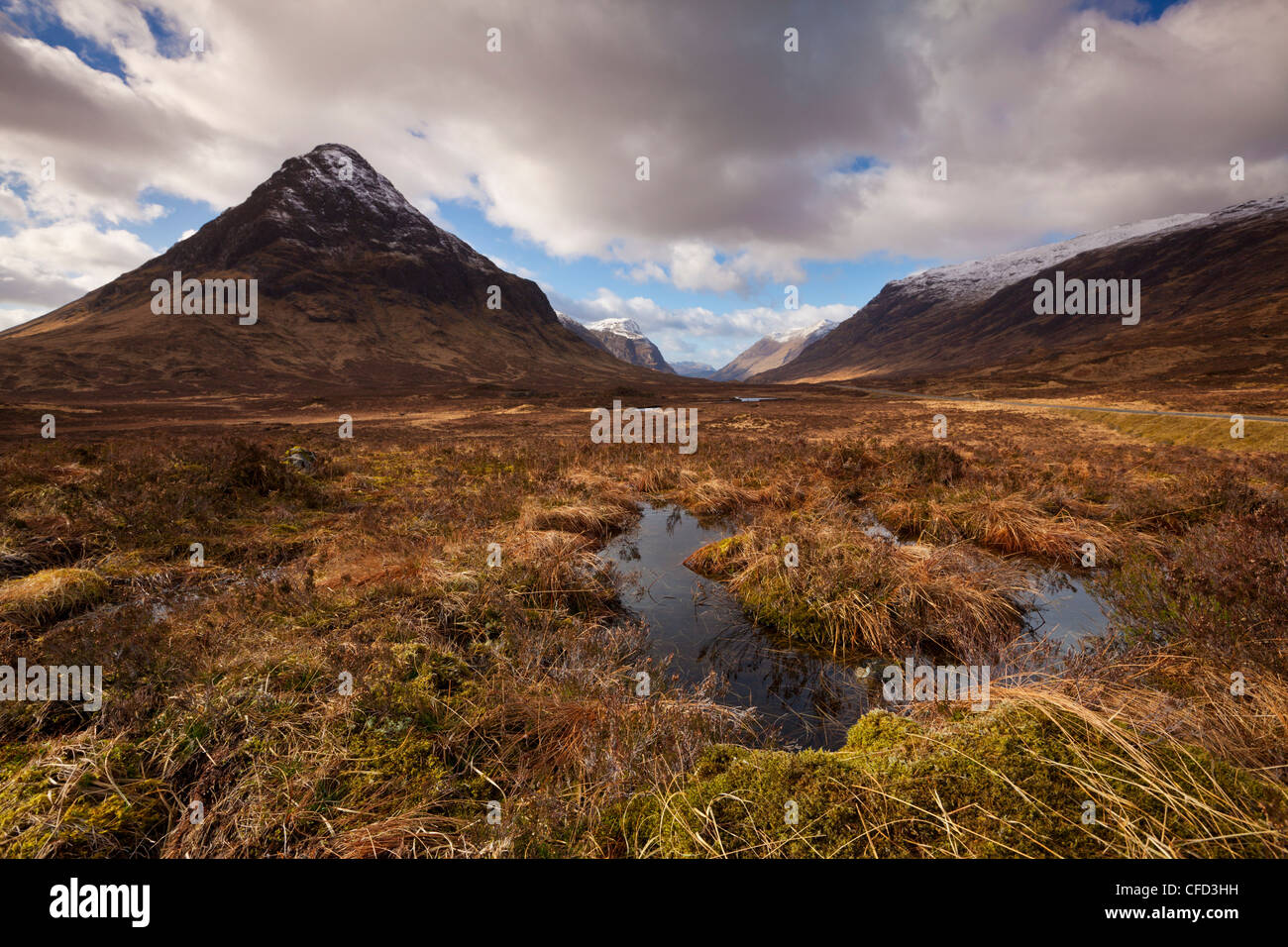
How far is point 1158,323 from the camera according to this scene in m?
117

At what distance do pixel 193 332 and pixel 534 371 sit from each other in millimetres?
68381

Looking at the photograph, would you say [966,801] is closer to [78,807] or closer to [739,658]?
[739,658]

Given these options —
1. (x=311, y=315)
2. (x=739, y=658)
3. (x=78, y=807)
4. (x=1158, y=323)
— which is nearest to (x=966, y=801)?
(x=739, y=658)

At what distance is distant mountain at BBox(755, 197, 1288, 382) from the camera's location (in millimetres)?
72250

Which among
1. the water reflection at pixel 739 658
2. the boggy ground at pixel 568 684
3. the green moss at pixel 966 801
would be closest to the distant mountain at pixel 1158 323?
the boggy ground at pixel 568 684

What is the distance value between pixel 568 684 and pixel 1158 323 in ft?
575

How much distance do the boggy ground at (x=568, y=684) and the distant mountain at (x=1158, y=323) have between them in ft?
245

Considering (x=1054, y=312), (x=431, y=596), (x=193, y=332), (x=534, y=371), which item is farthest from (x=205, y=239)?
(x=1054, y=312)

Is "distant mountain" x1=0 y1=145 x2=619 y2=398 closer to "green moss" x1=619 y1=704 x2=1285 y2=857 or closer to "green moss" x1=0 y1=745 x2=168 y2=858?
"green moss" x1=0 y1=745 x2=168 y2=858

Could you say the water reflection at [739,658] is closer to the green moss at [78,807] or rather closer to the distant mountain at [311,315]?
the green moss at [78,807]

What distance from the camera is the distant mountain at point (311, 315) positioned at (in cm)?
8394

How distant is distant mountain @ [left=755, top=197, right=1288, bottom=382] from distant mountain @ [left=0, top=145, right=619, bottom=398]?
105 metres
